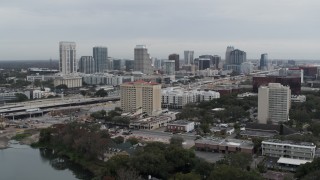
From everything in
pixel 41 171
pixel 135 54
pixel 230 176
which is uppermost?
pixel 135 54

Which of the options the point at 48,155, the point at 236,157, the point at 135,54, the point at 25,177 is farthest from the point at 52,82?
the point at 236,157

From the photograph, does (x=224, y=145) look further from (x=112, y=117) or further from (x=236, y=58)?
(x=236, y=58)

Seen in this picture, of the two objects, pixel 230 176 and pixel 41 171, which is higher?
pixel 230 176

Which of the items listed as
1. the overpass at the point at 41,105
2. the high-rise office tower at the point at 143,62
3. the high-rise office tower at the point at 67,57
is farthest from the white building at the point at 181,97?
the high-rise office tower at the point at 67,57

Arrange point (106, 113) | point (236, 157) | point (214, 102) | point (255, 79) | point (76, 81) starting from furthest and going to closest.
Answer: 1. point (76, 81)
2. point (255, 79)
3. point (214, 102)
4. point (106, 113)
5. point (236, 157)

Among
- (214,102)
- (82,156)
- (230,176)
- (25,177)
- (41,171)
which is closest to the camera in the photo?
(230,176)

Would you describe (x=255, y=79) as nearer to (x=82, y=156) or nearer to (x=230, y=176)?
(x=82, y=156)

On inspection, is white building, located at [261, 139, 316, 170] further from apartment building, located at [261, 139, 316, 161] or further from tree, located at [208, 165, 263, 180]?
tree, located at [208, 165, 263, 180]
